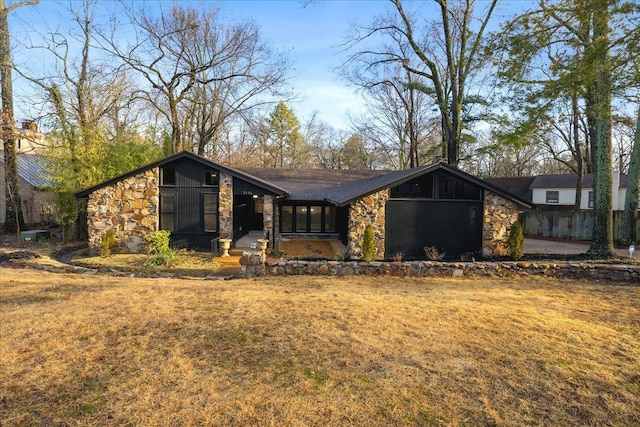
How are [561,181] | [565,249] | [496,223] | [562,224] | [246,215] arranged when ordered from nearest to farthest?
[496,223]
[565,249]
[246,215]
[562,224]
[561,181]

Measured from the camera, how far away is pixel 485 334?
495cm

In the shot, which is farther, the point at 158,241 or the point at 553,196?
the point at 553,196

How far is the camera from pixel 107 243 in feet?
41.9

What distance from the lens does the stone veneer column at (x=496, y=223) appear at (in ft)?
43.4

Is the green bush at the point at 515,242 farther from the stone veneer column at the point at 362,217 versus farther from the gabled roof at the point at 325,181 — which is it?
the stone veneer column at the point at 362,217

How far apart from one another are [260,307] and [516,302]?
187 inches

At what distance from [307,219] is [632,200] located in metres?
13.8

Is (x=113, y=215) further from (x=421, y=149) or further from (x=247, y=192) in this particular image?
(x=421, y=149)

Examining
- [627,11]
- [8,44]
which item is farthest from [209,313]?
[8,44]

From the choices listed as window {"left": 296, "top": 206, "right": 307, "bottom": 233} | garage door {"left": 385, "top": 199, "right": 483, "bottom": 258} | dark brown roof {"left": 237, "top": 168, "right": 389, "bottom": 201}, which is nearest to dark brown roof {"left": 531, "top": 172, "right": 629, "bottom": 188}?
dark brown roof {"left": 237, "top": 168, "right": 389, "bottom": 201}

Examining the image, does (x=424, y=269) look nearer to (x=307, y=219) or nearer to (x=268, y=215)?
(x=268, y=215)

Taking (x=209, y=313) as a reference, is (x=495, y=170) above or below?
above

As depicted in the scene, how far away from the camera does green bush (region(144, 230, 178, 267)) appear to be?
37.4 feet

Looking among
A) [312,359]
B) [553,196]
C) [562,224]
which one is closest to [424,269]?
[312,359]
